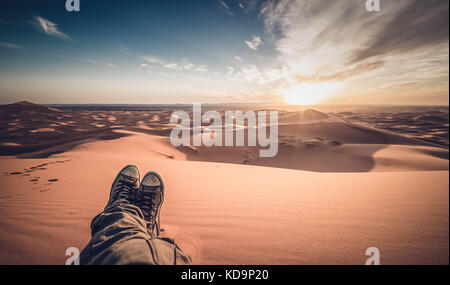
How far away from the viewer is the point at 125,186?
2.55 metres

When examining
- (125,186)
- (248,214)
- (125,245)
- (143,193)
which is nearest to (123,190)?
(125,186)

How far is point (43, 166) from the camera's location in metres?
3.94

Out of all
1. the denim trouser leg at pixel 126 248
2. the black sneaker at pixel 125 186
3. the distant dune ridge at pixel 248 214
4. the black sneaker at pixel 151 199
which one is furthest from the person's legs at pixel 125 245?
the black sneaker at pixel 125 186

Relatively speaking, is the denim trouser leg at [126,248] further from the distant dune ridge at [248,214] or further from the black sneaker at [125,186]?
the black sneaker at [125,186]

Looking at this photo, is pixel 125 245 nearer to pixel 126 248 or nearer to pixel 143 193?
pixel 126 248

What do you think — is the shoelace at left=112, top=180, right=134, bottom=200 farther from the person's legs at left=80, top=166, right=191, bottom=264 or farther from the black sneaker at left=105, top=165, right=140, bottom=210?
the person's legs at left=80, top=166, right=191, bottom=264

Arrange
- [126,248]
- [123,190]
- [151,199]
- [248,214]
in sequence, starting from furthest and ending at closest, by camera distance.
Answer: [123,190] → [151,199] → [248,214] → [126,248]

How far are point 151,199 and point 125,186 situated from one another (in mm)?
570

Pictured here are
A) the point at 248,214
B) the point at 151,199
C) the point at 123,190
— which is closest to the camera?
the point at 248,214

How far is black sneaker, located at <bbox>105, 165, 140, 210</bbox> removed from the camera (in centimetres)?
235

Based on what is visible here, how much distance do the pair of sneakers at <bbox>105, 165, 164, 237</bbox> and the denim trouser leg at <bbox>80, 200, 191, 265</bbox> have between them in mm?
507

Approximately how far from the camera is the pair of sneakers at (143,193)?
6.97 ft
